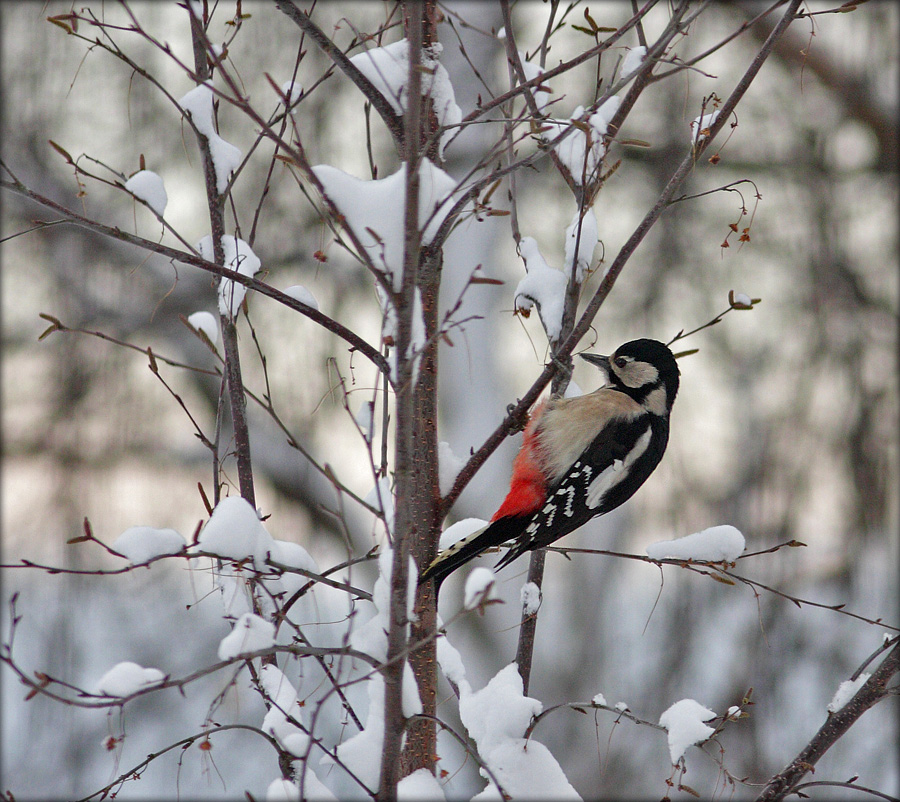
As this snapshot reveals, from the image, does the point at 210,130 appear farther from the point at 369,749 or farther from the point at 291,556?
the point at 369,749

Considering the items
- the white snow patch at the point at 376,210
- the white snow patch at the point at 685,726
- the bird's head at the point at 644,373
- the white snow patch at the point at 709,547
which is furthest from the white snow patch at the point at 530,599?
the bird's head at the point at 644,373

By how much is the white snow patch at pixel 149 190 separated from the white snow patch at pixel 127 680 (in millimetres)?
677

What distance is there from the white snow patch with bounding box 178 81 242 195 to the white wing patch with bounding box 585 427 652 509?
1.37 metres

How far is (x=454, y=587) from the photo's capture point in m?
5.67

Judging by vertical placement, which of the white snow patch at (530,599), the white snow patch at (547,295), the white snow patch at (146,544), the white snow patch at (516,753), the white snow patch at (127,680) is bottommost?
the white snow patch at (516,753)

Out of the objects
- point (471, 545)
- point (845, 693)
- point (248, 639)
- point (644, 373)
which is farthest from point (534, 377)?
point (248, 639)

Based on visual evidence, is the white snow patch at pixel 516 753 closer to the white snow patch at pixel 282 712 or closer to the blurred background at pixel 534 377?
the white snow patch at pixel 282 712

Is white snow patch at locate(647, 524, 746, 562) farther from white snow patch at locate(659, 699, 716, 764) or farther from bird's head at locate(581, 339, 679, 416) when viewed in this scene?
bird's head at locate(581, 339, 679, 416)

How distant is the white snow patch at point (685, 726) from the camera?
1.38 meters

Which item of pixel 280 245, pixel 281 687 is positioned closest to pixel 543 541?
pixel 281 687

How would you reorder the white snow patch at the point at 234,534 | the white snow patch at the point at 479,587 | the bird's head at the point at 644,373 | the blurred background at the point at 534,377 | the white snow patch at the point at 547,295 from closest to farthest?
the white snow patch at the point at 479,587 → the white snow patch at the point at 234,534 → the white snow patch at the point at 547,295 → the bird's head at the point at 644,373 → the blurred background at the point at 534,377

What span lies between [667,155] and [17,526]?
15.1 feet

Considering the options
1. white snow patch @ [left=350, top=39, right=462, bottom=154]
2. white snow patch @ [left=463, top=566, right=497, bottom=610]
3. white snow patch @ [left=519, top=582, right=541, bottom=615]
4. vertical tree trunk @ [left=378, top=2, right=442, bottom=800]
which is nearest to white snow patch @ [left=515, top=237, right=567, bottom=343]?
vertical tree trunk @ [left=378, top=2, right=442, bottom=800]

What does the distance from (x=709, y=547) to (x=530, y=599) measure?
39 cm
